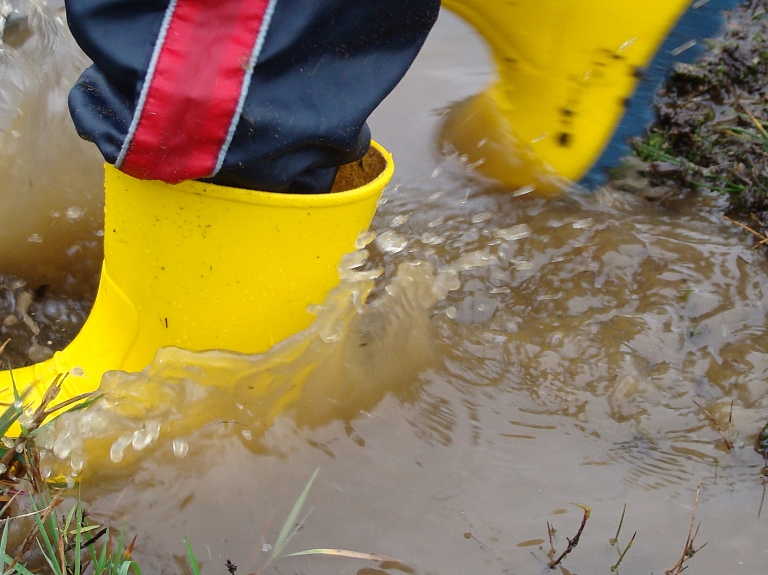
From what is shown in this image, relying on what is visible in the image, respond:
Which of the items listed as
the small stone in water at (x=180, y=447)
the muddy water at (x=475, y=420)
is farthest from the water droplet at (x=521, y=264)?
the small stone in water at (x=180, y=447)

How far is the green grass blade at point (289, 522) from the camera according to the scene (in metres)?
0.94

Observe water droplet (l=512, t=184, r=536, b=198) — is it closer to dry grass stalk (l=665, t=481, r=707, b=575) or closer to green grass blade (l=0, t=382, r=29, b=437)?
dry grass stalk (l=665, t=481, r=707, b=575)

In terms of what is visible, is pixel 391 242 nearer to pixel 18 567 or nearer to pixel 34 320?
pixel 34 320

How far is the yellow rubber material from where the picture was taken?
1447mm

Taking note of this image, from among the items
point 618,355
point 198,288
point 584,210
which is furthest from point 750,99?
point 198,288

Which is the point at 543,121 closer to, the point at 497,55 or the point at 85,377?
the point at 497,55

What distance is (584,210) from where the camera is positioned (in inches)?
63.9

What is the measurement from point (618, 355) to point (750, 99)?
839mm

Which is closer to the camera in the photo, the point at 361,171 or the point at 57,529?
the point at 57,529

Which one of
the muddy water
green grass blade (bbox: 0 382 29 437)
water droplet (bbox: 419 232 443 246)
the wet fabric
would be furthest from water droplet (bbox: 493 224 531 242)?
green grass blade (bbox: 0 382 29 437)

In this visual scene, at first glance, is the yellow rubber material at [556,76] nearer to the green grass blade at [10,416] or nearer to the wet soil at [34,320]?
the wet soil at [34,320]

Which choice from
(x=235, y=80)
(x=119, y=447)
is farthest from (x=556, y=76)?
(x=119, y=447)

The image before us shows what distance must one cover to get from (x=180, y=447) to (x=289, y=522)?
8.6 inches

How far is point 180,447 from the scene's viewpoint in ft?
3.54
